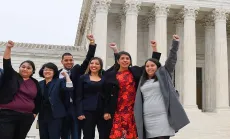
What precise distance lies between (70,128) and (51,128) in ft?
1.92

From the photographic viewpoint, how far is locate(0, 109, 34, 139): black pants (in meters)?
6.29

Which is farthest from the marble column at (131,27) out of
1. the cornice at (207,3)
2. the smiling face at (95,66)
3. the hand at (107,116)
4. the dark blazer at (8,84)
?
the dark blazer at (8,84)

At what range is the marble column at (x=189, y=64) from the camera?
84.1 ft

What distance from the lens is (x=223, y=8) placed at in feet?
91.5

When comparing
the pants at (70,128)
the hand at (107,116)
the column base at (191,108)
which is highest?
the column base at (191,108)

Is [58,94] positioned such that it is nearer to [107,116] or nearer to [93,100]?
[93,100]

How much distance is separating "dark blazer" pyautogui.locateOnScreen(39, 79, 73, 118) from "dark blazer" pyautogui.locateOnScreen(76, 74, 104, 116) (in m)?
0.28

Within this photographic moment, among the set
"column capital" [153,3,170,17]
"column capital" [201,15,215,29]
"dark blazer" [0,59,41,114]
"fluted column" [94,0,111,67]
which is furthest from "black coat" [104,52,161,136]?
"column capital" [201,15,215,29]

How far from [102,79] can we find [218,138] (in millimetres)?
13355

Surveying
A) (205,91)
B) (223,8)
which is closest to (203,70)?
→ (205,91)

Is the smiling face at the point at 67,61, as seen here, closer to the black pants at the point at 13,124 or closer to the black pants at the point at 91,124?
the black pants at the point at 91,124

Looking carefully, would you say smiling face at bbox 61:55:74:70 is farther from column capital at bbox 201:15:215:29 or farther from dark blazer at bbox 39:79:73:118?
column capital at bbox 201:15:215:29

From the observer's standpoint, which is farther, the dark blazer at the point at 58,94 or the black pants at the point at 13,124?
the dark blazer at the point at 58,94

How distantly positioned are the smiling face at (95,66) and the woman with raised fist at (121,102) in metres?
0.38
